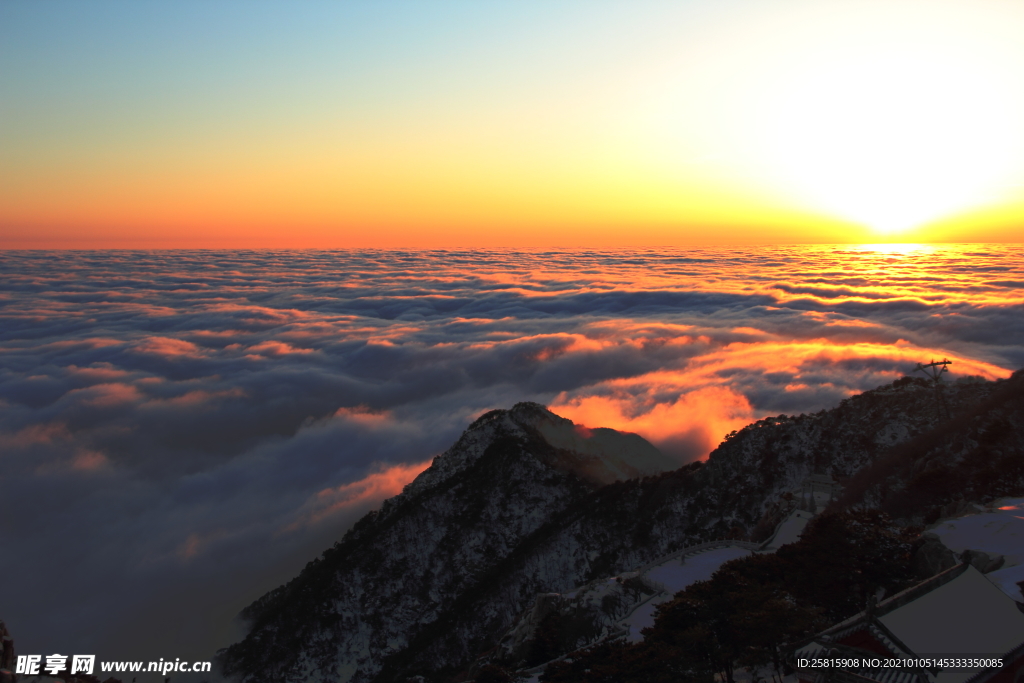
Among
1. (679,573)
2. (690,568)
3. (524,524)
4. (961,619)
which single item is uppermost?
(961,619)

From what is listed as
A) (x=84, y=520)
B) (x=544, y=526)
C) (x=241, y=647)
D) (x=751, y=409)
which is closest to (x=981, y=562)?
(x=544, y=526)

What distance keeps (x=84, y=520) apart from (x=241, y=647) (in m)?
38.9

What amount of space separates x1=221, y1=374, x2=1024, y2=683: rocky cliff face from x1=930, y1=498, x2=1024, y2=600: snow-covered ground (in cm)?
1239

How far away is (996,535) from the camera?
23.7 metres

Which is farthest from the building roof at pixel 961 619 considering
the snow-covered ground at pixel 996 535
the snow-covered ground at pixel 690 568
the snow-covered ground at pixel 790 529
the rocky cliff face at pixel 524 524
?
the rocky cliff face at pixel 524 524

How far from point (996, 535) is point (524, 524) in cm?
3924

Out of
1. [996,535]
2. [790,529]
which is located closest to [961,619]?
[996,535]

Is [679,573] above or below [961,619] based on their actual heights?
below

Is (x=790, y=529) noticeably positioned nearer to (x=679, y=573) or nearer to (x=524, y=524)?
(x=679, y=573)

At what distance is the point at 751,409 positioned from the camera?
8938 cm

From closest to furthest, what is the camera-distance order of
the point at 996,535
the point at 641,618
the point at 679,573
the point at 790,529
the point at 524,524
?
the point at 996,535 → the point at 641,618 → the point at 679,573 → the point at 790,529 → the point at 524,524

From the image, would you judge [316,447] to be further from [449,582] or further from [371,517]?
[449,582]

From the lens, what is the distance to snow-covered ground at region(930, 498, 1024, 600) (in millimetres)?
20119

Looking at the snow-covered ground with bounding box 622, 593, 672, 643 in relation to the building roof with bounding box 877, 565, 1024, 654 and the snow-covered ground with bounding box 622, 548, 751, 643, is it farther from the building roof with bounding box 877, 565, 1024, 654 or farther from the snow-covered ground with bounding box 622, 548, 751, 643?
the building roof with bounding box 877, 565, 1024, 654
